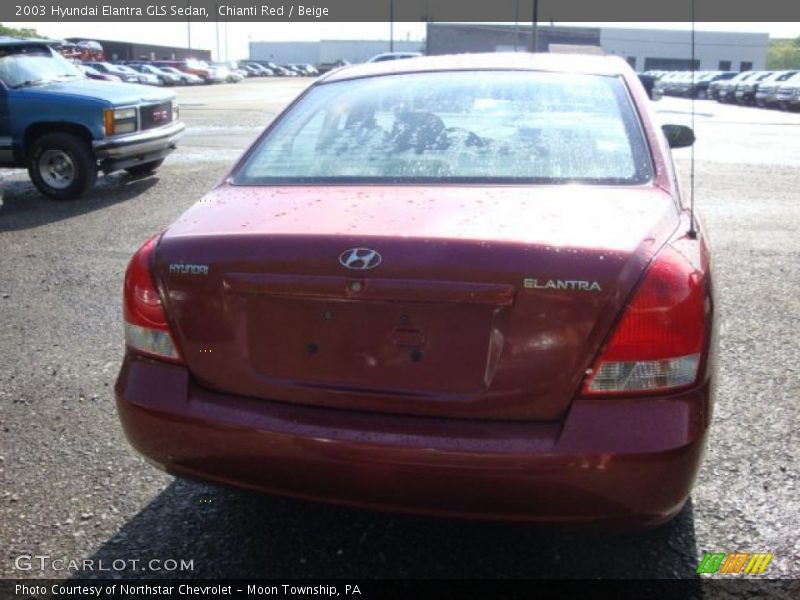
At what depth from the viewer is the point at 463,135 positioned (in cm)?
296

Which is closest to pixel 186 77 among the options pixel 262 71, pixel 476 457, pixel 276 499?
pixel 262 71

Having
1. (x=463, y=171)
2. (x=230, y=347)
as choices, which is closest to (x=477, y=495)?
(x=230, y=347)

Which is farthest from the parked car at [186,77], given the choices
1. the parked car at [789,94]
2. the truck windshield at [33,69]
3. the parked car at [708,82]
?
the truck windshield at [33,69]

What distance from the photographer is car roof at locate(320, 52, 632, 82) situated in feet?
11.0

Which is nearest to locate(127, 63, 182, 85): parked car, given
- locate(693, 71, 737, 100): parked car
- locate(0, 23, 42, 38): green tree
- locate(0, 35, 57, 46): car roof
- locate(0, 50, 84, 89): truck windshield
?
locate(0, 23, 42, 38): green tree

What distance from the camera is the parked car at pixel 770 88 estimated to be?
32.2 m

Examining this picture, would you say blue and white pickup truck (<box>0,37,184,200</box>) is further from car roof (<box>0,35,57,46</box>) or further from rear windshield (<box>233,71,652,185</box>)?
rear windshield (<box>233,71,652,185</box>)

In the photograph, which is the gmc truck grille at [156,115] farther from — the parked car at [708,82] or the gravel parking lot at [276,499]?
the parked car at [708,82]

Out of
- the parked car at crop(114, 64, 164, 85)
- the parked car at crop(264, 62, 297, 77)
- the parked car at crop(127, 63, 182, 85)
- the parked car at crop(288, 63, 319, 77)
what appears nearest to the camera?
the parked car at crop(114, 64, 164, 85)

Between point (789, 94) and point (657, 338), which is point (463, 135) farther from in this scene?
point (789, 94)

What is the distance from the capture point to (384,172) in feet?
9.20

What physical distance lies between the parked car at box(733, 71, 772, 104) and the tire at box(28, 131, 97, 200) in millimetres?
32433

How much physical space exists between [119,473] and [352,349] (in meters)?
1.47
